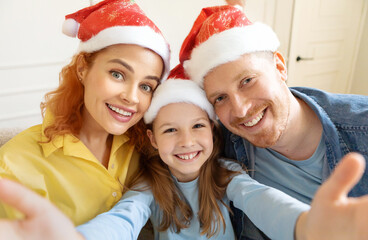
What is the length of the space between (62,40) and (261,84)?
1918 mm

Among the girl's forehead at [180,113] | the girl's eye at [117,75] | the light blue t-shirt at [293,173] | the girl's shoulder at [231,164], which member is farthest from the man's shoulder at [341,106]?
the girl's eye at [117,75]

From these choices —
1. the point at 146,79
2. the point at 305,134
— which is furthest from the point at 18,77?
the point at 305,134

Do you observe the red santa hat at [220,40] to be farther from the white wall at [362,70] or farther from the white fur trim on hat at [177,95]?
the white wall at [362,70]

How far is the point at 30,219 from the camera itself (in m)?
0.51

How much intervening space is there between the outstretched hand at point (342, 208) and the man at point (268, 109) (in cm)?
53

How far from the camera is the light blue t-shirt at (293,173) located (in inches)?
44.1

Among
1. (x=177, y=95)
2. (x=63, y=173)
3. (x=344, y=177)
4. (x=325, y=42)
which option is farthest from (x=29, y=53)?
(x=325, y=42)

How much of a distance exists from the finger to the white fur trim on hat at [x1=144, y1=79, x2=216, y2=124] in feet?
2.07

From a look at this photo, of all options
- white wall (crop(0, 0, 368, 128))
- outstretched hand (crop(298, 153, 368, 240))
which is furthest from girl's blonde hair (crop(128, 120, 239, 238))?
white wall (crop(0, 0, 368, 128))

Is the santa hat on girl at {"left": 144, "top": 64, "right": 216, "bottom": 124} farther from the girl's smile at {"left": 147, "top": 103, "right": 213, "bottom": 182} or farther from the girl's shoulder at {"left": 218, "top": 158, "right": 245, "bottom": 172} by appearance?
the girl's shoulder at {"left": 218, "top": 158, "right": 245, "bottom": 172}

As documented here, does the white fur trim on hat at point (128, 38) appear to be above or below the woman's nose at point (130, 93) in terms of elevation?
above

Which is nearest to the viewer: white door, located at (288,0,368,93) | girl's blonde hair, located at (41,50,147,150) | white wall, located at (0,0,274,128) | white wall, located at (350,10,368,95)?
girl's blonde hair, located at (41,50,147,150)

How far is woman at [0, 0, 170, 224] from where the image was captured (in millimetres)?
1015

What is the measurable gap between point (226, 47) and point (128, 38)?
1.20 feet
